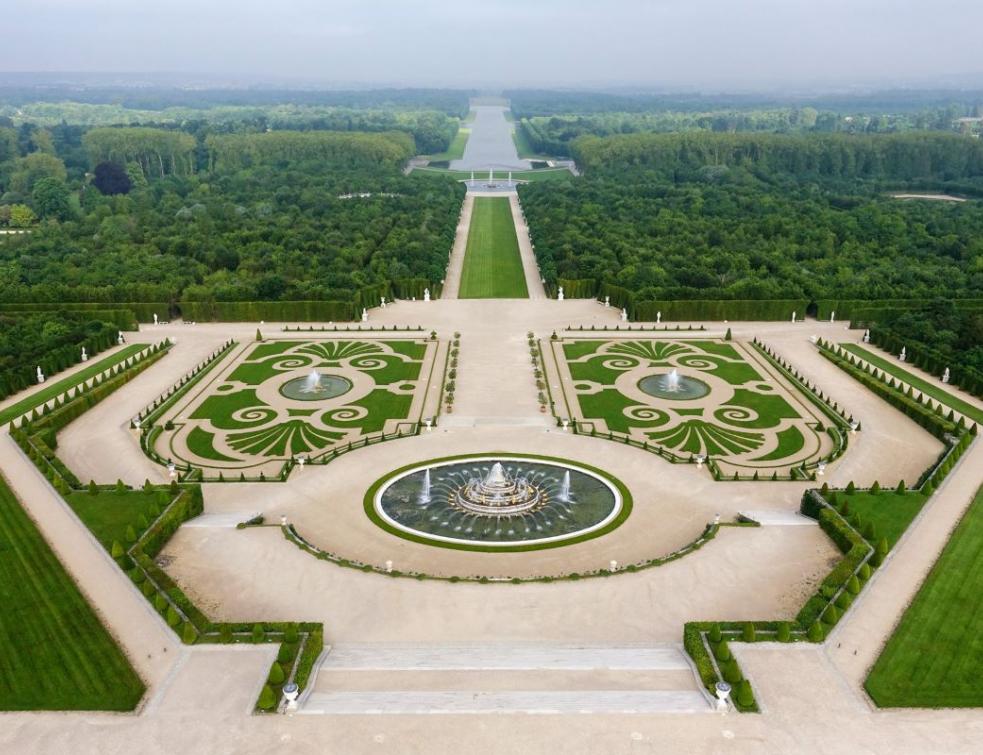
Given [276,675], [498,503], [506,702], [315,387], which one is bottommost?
[315,387]

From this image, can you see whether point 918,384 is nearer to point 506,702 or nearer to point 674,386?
point 674,386

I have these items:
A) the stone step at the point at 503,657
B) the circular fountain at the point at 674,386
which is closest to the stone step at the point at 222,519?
the stone step at the point at 503,657

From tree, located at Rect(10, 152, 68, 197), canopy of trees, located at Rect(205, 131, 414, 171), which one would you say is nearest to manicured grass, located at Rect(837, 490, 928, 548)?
canopy of trees, located at Rect(205, 131, 414, 171)

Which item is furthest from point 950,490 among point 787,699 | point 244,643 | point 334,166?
point 334,166

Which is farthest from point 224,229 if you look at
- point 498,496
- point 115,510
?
point 498,496

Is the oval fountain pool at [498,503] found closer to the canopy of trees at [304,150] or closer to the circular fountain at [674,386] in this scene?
the circular fountain at [674,386]
